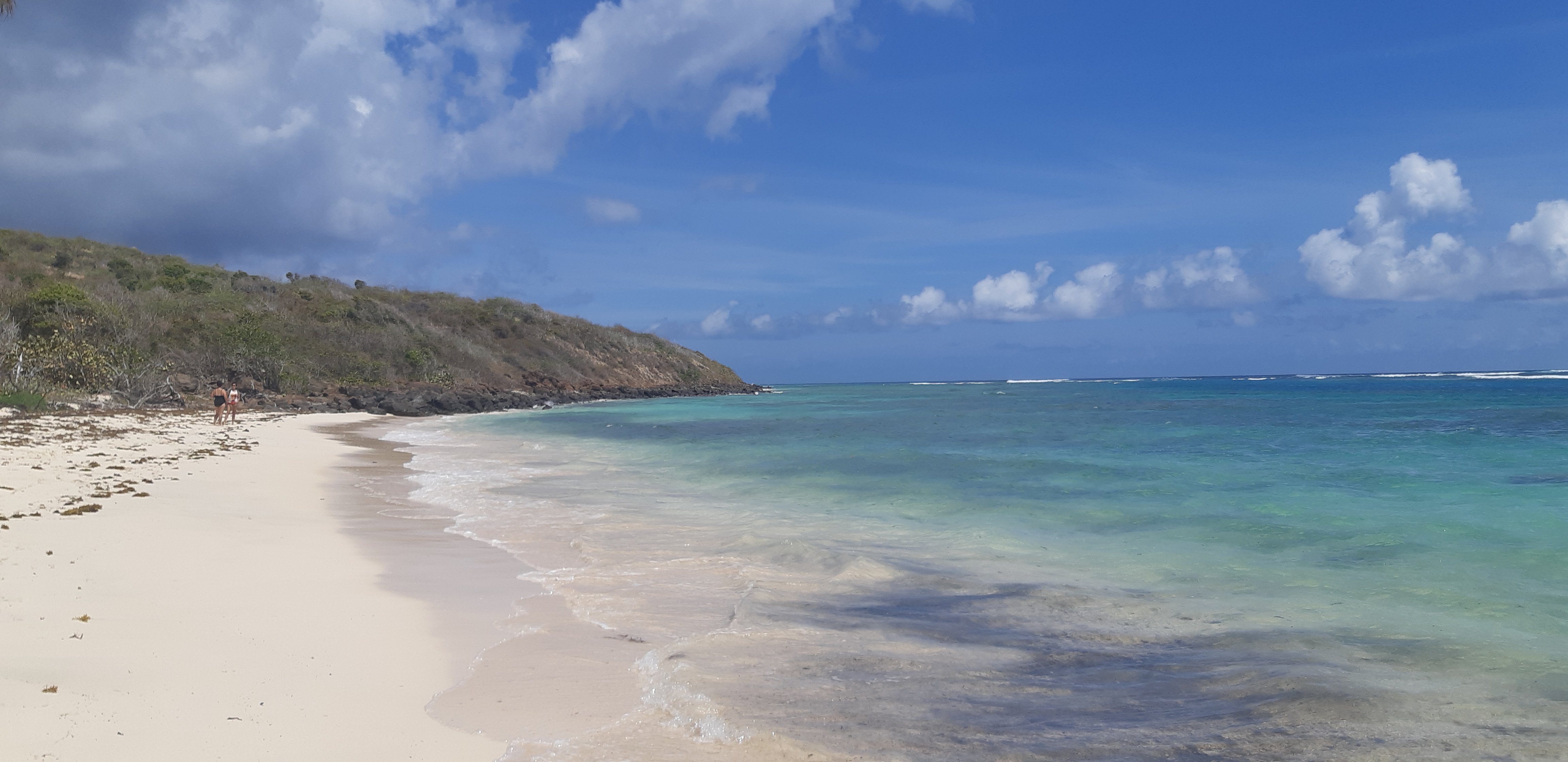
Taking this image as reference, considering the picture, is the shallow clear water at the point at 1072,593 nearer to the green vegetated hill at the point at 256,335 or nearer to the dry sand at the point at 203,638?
the dry sand at the point at 203,638

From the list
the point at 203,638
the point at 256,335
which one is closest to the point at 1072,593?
the point at 203,638

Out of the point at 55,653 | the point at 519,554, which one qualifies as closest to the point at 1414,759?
the point at 55,653

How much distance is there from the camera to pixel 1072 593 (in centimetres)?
775

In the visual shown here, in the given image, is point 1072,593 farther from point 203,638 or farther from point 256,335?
point 256,335

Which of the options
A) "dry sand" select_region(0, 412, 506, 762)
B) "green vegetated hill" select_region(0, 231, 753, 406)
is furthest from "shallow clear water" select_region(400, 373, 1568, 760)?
"green vegetated hill" select_region(0, 231, 753, 406)

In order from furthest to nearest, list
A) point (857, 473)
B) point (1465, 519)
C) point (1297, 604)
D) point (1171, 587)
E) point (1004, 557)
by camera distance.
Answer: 1. point (857, 473)
2. point (1465, 519)
3. point (1004, 557)
4. point (1171, 587)
5. point (1297, 604)

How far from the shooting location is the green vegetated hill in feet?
91.1

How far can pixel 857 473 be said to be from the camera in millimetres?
17859

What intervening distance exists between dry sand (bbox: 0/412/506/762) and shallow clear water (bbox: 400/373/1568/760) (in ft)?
3.63

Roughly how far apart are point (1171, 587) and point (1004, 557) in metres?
1.80

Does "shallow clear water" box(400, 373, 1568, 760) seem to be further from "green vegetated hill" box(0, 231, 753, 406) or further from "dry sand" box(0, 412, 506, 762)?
"green vegetated hill" box(0, 231, 753, 406)

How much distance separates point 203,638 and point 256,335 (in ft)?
133

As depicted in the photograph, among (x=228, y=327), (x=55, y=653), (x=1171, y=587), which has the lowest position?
(x=1171, y=587)

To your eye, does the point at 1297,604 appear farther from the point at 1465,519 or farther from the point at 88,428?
the point at 88,428
